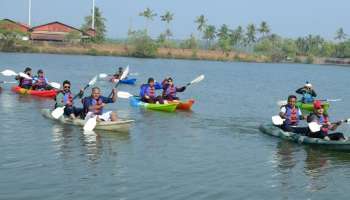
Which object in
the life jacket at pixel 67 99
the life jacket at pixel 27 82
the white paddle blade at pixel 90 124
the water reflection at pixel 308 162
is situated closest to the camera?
the water reflection at pixel 308 162

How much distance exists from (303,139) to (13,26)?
7748 cm

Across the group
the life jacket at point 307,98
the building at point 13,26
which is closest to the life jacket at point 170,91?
the life jacket at point 307,98

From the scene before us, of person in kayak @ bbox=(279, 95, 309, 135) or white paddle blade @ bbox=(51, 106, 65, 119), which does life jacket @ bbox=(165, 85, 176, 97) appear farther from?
person in kayak @ bbox=(279, 95, 309, 135)

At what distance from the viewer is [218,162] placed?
1438cm

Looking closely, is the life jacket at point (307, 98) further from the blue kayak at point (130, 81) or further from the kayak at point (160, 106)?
the blue kayak at point (130, 81)

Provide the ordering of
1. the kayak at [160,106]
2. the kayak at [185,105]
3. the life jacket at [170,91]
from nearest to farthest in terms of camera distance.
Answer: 1. the kayak at [160,106]
2. the life jacket at [170,91]
3. the kayak at [185,105]

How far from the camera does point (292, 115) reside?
17.9m

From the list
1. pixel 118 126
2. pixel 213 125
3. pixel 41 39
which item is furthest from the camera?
pixel 41 39

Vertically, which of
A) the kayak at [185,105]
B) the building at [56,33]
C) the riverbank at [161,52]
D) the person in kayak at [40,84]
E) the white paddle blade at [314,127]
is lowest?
the kayak at [185,105]

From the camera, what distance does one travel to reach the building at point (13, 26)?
8597 cm

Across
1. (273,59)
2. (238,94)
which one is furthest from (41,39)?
(238,94)

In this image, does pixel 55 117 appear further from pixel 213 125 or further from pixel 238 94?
pixel 238 94

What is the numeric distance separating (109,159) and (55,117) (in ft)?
17.3

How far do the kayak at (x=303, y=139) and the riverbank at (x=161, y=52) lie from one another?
70.3 meters
